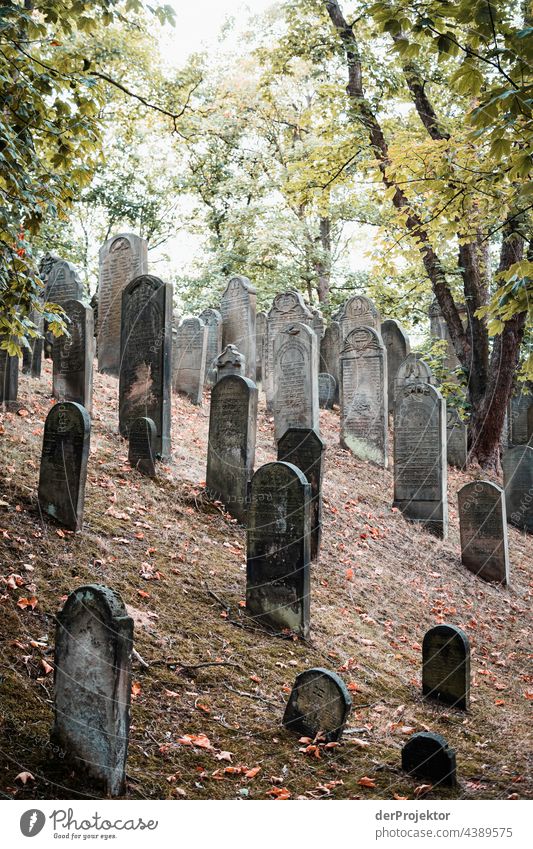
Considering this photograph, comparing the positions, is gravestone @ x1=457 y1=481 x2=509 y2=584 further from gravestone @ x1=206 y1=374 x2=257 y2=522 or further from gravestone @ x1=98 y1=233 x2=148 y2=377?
gravestone @ x1=98 y1=233 x2=148 y2=377

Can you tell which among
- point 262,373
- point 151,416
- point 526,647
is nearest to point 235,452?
point 151,416

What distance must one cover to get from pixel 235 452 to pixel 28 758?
455 centimetres

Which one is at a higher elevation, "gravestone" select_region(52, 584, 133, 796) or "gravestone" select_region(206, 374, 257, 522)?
"gravestone" select_region(206, 374, 257, 522)

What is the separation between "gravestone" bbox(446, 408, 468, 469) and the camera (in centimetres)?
1417

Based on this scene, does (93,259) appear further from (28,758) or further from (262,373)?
(28,758)

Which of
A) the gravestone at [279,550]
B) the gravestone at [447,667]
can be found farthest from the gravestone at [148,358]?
the gravestone at [447,667]

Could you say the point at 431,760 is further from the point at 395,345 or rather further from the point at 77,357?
the point at 395,345

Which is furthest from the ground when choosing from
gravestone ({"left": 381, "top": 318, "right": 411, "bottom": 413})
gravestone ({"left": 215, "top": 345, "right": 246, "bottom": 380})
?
gravestone ({"left": 381, "top": 318, "right": 411, "bottom": 413})

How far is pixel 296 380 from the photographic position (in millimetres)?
10875

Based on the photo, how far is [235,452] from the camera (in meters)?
7.43

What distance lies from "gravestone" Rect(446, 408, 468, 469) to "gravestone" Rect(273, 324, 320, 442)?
179 inches

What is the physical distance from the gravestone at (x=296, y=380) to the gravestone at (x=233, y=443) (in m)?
3.26

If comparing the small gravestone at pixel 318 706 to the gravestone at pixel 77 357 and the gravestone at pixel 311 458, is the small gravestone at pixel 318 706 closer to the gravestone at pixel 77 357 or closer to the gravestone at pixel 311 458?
the gravestone at pixel 311 458
